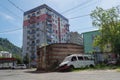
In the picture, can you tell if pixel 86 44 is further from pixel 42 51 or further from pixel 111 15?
pixel 42 51

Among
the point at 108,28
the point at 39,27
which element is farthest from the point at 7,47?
the point at 108,28

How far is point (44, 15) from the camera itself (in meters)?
96.2

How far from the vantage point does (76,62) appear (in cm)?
2661

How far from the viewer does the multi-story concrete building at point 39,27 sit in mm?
96731

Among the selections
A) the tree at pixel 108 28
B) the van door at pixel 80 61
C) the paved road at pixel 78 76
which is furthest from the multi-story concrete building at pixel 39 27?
the paved road at pixel 78 76

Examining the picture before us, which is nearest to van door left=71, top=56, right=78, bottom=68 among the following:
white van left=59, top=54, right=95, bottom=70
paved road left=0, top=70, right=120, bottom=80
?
white van left=59, top=54, right=95, bottom=70

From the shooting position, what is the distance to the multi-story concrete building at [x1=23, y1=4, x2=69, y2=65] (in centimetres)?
9673

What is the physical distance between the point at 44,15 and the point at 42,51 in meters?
64.4

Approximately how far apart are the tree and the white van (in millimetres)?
7639

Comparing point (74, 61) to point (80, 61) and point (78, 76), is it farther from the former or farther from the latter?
point (78, 76)

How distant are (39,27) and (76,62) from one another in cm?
7237

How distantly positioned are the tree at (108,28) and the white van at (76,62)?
7639mm

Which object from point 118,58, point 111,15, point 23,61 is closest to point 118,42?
point 118,58

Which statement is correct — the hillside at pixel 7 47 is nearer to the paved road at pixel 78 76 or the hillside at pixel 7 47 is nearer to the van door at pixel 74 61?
the van door at pixel 74 61
